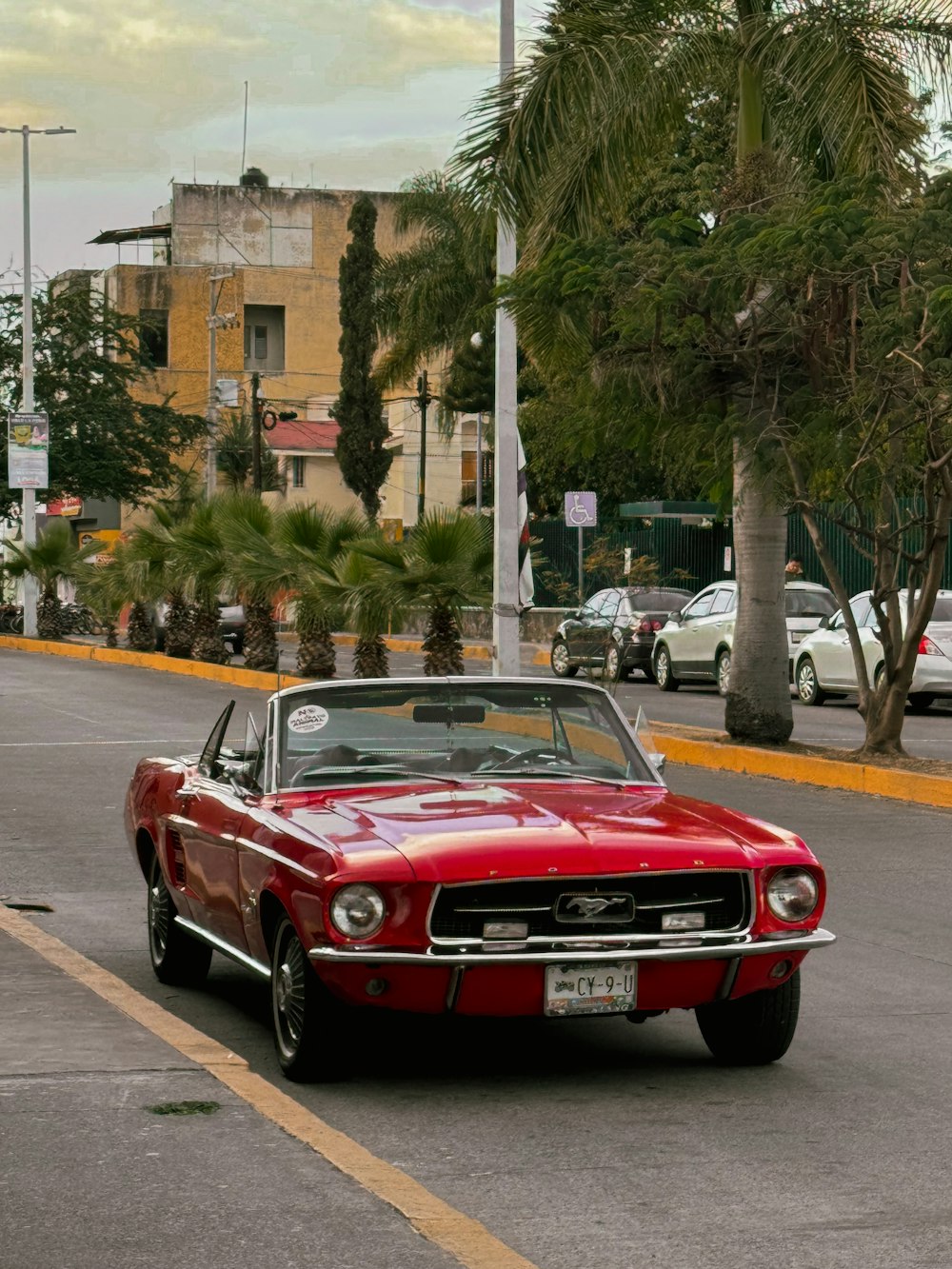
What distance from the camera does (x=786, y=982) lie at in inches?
273

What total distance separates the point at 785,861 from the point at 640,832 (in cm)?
48

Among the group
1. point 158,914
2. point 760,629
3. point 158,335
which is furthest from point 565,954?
point 158,335

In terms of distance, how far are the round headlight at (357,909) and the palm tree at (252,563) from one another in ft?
77.4

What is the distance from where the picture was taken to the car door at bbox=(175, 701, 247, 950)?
750 centimetres

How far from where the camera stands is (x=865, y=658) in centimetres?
2553

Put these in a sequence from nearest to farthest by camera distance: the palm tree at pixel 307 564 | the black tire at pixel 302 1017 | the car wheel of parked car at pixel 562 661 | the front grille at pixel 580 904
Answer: the front grille at pixel 580 904, the black tire at pixel 302 1017, the palm tree at pixel 307 564, the car wheel of parked car at pixel 562 661

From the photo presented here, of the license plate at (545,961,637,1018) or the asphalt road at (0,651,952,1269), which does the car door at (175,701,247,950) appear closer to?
the asphalt road at (0,651,952,1269)

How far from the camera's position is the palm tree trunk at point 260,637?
32.1 m

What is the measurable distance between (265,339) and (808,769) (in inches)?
2802

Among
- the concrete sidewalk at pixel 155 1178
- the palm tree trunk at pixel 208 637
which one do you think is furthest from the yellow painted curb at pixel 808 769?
the palm tree trunk at pixel 208 637

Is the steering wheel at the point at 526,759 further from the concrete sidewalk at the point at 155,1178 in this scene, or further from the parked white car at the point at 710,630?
the parked white car at the point at 710,630

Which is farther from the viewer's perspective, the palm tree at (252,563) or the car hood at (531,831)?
the palm tree at (252,563)

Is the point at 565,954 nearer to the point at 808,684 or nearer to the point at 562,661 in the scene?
the point at 808,684

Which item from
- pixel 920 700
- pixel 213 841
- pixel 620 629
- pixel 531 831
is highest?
pixel 531 831
